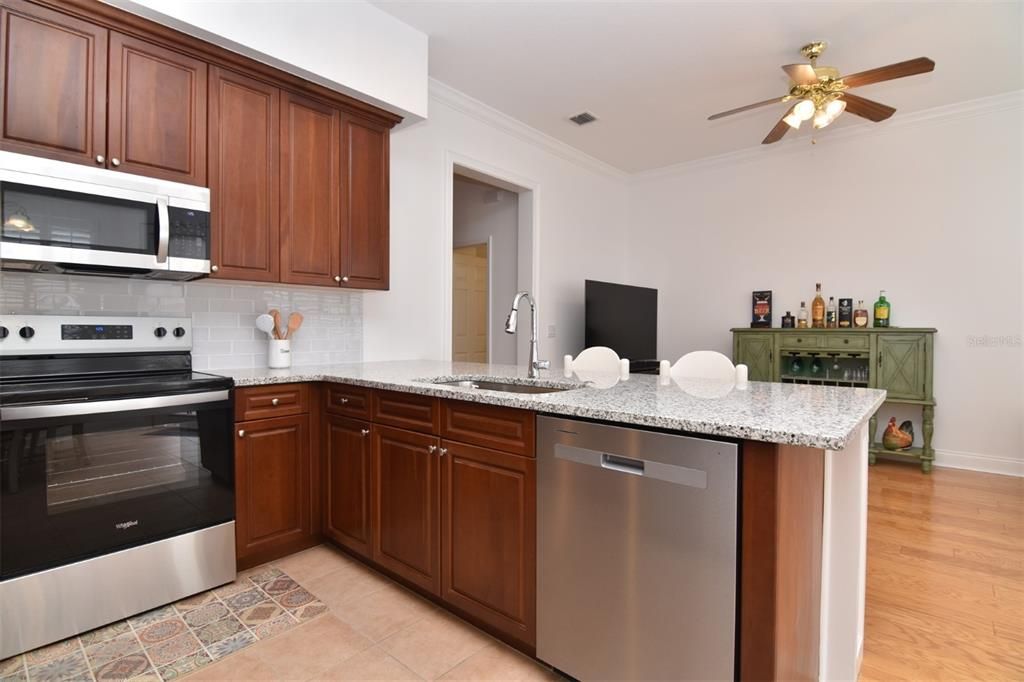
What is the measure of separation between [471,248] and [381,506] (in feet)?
12.1

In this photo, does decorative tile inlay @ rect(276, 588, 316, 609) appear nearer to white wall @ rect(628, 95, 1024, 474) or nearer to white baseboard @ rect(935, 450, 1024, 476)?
white wall @ rect(628, 95, 1024, 474)

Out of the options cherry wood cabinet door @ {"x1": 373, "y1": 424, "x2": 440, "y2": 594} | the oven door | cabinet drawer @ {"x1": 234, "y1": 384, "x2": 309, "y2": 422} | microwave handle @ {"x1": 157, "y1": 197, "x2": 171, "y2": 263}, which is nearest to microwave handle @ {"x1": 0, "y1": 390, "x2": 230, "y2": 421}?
the oven door

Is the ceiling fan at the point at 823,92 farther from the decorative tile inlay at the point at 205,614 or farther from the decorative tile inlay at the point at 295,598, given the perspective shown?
the decorative tile inlay at the point at 205,614

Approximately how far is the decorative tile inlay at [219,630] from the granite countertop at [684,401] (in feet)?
3.10

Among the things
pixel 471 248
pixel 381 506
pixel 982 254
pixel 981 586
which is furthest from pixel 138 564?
pixel 982 254

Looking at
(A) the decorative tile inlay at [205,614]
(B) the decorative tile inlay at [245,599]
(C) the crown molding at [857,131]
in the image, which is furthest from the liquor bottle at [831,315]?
(A) the decorative tile inlay at [205,614]

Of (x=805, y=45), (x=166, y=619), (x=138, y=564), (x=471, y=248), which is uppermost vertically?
(x=805, y=45)

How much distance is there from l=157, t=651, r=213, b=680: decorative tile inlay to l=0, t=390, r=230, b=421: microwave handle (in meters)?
0.91

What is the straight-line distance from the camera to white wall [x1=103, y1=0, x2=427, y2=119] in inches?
86.1

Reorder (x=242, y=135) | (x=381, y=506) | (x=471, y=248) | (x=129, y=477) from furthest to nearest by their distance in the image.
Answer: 1. (x=471, y=248)
2. (x=242, y=135)
3. (x=381, y=506)
4. (x=129, y=477)

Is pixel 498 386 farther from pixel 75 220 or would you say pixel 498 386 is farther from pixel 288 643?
pixel 75 220

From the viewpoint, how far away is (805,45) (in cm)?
320

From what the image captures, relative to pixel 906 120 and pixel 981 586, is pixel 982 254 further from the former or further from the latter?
pixel 981 586

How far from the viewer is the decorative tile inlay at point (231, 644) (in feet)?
5.96
